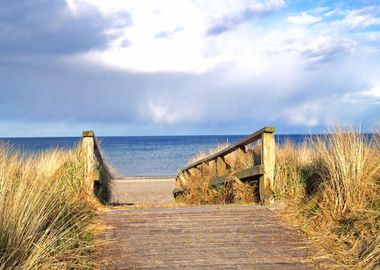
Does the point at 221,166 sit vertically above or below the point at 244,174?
above

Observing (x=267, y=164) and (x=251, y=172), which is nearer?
(x=267, y=164)

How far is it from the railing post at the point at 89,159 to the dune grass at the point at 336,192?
262 cm

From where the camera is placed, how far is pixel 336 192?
6410mm

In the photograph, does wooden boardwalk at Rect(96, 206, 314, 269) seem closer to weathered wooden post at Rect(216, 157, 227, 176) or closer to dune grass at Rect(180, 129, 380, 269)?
dune grass at Rect(180, 129, 380, 269)

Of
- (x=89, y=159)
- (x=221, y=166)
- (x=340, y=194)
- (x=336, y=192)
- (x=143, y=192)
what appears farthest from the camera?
(x=143, y=192)

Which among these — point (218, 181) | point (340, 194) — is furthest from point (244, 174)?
point (340, 194)

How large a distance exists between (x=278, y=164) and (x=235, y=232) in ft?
7.14

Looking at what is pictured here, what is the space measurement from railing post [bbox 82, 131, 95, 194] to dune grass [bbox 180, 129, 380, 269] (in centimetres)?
262

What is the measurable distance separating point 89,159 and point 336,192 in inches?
157

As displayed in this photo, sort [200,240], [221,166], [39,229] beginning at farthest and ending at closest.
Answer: [221,166], [200,240], [39,229]

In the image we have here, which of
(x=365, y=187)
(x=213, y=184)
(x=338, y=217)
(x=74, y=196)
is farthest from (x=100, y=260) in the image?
(x=213, y=184)

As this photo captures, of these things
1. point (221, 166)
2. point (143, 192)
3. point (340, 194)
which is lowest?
point (143, 192)

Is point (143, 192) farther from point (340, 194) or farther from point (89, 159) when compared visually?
point (340, 194)

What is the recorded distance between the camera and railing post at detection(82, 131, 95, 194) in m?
7.89
